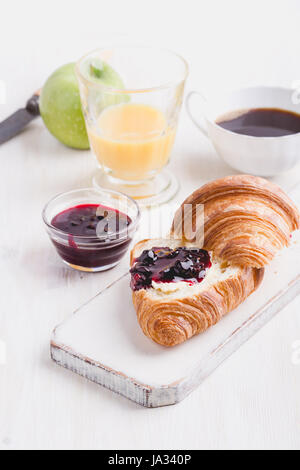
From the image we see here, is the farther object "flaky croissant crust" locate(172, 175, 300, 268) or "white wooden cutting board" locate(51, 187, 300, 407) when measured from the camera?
"flaky croissant crust" locate(172, 175, 300, 268)

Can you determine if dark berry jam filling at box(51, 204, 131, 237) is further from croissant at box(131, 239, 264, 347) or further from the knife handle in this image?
the knife handle

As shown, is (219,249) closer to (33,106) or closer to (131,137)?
(131,137)

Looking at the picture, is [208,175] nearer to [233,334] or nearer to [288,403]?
[233,334]

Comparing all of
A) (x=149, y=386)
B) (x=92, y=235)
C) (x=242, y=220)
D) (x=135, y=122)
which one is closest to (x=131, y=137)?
(x=135, y=122)

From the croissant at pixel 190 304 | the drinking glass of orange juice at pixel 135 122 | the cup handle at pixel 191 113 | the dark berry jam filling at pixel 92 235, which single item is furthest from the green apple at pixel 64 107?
the croissant at pixel 190 304

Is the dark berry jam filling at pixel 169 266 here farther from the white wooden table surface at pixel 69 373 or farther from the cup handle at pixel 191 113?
the cup handle at pixel 191 113

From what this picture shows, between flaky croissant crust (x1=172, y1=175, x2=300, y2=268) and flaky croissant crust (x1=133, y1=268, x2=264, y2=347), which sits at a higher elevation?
flaky croissant crust (x1=172, y1=175, x2=300, y2=268)

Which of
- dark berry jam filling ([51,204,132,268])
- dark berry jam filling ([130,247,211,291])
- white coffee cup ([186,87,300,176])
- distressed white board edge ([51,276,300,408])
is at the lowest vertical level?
distressed white board edge ([51,276,300,408])

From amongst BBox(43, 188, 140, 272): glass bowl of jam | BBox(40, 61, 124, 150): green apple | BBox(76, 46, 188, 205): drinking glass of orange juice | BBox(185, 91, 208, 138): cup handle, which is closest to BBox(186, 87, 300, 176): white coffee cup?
BBox(185, 91, 208, 138): cup handle
